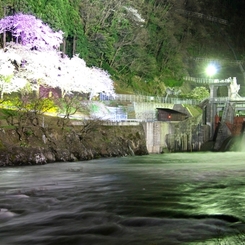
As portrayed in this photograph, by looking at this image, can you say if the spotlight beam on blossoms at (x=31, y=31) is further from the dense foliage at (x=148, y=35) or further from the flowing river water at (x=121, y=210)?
the flowing river water at (x=121, y=210)

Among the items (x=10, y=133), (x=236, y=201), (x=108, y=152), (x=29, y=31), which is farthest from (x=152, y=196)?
(x=29, y=31)

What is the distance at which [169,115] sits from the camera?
155 ft

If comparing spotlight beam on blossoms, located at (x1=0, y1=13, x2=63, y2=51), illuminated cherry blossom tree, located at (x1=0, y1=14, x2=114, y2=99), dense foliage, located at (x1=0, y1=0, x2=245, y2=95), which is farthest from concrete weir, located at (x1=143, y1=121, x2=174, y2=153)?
dense foliage, located at (x1=0, y1=0, x2=245, y2=95)

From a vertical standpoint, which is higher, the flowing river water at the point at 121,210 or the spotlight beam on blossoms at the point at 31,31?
the spotlight beam on blossoms at the point at 31,31

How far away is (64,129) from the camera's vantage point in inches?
1191

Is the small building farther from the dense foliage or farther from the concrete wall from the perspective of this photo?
the dense foliage

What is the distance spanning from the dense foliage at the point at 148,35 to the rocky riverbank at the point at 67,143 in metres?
14.4

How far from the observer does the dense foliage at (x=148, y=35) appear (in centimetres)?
4400

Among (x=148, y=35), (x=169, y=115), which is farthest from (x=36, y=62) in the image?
(x=148, y=35)

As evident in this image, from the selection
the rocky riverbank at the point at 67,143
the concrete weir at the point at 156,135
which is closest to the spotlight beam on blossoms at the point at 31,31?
the rocky riverbank at the point at 67,143

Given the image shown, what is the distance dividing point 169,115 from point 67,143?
70.2ft

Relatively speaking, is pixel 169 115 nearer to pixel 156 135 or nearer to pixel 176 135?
pixel 176 135

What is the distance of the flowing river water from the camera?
8.39 metres

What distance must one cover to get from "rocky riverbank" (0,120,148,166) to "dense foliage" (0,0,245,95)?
47.1 ft
